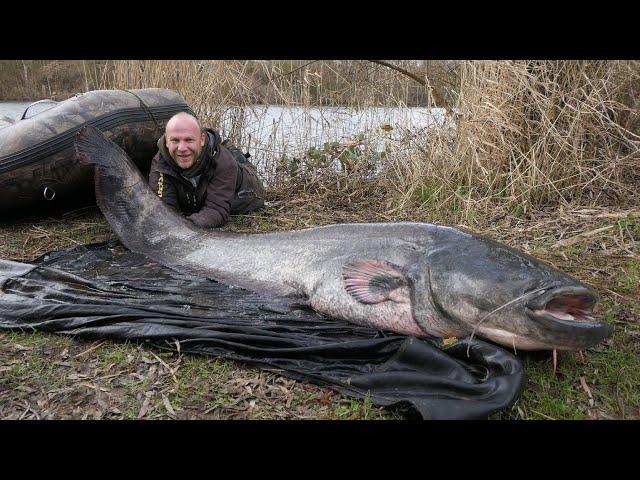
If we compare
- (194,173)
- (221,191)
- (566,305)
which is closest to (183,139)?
(194,173)

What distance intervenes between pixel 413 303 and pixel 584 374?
84 centimetres

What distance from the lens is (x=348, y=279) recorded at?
10.0 ft

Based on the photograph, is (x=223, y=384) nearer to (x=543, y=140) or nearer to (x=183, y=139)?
(x=183, y=139)

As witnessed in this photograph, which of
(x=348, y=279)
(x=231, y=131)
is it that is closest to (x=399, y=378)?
(x=348, y=279)

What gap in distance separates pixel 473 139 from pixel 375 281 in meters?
2.69

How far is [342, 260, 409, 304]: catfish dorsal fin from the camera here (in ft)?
9.64

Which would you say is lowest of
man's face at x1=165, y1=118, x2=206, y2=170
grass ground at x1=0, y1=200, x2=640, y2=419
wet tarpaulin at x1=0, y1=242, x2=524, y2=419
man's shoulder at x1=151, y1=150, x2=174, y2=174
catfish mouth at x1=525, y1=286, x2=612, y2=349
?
grass ground at x1=0, y1=200, x2=640, y2=419

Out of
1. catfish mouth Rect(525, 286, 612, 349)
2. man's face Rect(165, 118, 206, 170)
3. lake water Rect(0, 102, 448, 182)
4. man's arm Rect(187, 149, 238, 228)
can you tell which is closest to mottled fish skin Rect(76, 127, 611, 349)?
catfish mouth Rect(525, 286, 612, 349)

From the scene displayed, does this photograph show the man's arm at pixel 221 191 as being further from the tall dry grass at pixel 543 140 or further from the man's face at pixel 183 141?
the tall dry grass at pixel 543 140

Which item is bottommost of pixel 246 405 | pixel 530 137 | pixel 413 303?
pixel 246 405

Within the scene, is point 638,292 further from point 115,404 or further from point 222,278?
point 115,404

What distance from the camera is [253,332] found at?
9.68ft

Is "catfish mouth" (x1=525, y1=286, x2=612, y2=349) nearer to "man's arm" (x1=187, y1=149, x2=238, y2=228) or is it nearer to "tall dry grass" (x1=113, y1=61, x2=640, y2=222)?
"tall dry grass" (x1=113, y1=61, x2=640, y2=222)

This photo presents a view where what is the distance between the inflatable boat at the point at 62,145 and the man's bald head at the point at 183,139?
0.65m
